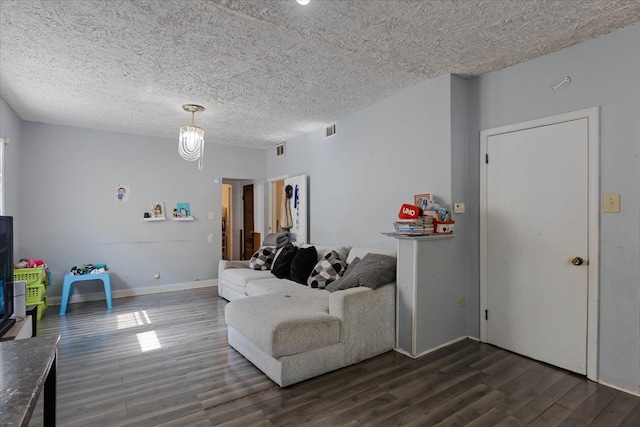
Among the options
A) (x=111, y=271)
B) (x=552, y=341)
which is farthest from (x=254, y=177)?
(x=552, y=341)

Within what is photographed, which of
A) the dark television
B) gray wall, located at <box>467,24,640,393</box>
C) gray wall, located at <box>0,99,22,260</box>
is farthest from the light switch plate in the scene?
gray wall, located at <box>0,99,22,260</box>

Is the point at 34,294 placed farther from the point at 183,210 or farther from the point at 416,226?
the point at 416,226

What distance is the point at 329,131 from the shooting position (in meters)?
4.74

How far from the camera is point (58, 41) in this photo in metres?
2.42

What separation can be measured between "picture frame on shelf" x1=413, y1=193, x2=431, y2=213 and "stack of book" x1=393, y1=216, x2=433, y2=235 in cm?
14

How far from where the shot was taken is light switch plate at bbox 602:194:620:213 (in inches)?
91.8

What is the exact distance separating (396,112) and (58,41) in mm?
3019

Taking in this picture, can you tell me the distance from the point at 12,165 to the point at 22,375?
163 inches

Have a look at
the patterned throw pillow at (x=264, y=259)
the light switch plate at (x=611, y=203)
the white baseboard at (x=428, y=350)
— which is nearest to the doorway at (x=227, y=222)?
the patterned throw pillow at (x=264, y=259)

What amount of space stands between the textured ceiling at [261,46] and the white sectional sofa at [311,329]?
1.88m

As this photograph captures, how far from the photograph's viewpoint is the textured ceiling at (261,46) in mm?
2061

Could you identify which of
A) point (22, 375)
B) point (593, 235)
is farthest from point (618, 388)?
point (22, 375)

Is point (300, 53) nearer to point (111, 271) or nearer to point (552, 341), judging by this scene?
point (552, 341)

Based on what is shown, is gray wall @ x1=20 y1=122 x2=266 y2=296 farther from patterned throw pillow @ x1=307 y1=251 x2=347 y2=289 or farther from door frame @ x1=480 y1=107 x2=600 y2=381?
door frame @ x1=480 y1=107 x2=600 y2=381
